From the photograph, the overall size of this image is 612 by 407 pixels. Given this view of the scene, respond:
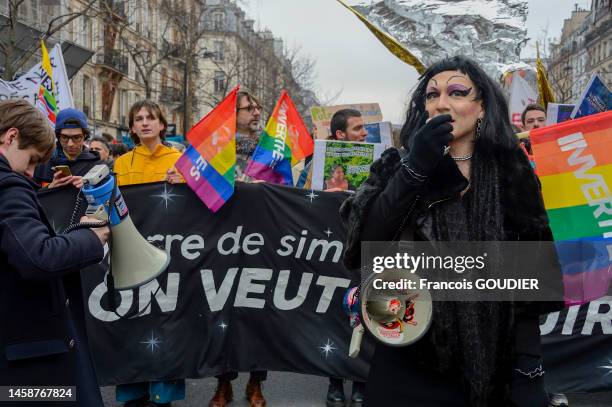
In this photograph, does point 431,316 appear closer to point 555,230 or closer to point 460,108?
point 460,108

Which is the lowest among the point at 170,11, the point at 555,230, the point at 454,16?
the point at 555,230

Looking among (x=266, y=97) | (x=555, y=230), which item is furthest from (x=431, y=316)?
(x=266, y=97)

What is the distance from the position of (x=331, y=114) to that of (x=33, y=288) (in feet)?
17.7

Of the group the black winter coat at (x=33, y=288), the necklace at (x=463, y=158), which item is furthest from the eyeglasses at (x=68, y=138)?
the necklace at (x=463, y=158)

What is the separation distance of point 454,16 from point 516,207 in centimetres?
390

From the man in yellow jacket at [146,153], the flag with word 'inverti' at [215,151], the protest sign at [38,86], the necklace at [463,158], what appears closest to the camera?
the necklace at [463,158]

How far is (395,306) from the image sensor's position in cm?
187

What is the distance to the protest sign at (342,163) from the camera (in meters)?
4.84

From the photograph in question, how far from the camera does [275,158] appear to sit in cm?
535

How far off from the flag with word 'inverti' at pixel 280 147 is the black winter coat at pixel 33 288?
2928 mm

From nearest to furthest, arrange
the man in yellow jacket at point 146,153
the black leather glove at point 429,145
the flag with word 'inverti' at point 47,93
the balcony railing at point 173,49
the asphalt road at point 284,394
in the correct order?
the black leather glove at point 429,145 < the asphalt road at point 284,394 < the man in yellow jacket at point 146,153 < the flag with word 'inverti' at point 47,93 < the balcony railing at point 173,49

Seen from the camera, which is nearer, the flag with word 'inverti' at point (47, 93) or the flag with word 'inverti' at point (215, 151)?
the flag with word 'inverti' at point (215, 151)

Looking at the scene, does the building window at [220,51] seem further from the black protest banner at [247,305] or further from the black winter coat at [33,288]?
the black winter coat at [33,288]

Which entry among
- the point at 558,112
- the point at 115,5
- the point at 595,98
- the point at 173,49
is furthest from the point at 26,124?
the point at 173,49
